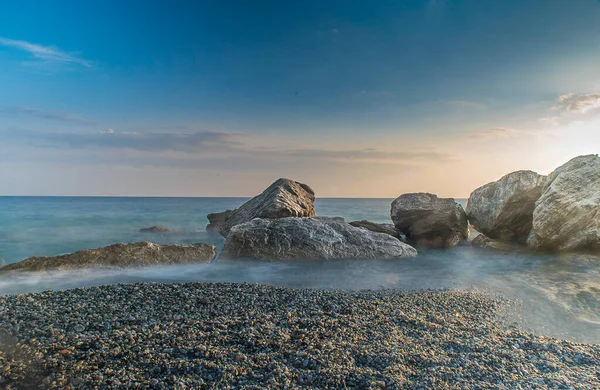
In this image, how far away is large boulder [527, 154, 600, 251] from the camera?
13219 mm

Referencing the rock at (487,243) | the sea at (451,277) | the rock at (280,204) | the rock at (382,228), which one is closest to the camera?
the sea at (451,277)

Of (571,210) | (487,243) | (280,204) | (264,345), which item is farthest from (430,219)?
(264,345)

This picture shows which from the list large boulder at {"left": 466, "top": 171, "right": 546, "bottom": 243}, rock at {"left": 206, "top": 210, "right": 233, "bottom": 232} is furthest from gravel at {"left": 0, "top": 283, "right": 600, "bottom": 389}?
rock at {"left": 206, "top": 210, "right": 233, "bottom": 232}

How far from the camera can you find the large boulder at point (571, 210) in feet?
43.4

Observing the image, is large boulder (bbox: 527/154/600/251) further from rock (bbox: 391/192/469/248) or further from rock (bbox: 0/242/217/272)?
rock (bbox: 0/242/217/272)

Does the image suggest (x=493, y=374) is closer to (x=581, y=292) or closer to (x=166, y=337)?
(x=166, y=337)

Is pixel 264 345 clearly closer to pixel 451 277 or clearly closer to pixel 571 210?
pixel 451 277

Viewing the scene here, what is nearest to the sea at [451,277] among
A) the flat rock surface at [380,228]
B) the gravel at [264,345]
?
the gravel at [264,345]

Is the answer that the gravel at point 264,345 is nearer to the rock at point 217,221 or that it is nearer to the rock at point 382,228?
the rock at point 382,228

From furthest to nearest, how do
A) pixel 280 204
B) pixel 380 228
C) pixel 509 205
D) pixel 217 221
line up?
pixel 217 221 → pixel 380 228 → pixel 509 205 → pixel 280 204

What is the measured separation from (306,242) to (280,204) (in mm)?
3171

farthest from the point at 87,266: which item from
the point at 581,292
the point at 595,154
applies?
the point at 595,154

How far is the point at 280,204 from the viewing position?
49.9 feet

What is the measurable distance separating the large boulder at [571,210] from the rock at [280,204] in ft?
31.9
